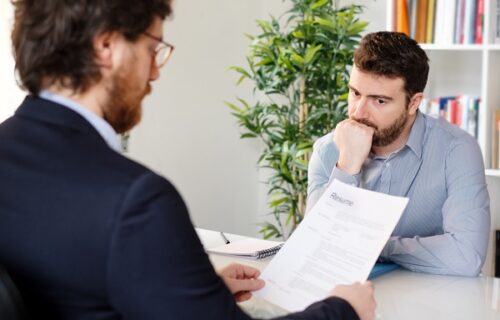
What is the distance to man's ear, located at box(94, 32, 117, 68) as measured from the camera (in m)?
1.08

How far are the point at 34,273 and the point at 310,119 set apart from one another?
8.54 ft

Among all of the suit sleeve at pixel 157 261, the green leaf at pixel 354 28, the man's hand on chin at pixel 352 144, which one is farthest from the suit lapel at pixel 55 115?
the green leaf at pixel 354 28

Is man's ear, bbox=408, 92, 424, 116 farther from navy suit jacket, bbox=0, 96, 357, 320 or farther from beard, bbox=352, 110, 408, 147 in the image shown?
navy suit jacket, bbox=0, 96, 357, 320

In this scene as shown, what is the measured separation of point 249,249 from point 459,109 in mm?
1674

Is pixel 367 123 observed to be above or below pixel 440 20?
below

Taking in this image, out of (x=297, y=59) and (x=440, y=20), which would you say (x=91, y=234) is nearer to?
(x=297, y=59)

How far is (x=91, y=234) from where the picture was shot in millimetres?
1006

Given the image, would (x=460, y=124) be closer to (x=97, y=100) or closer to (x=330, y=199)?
(x=330, y=199)

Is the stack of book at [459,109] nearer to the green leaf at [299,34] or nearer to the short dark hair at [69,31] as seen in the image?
the green leaf at [299,34]

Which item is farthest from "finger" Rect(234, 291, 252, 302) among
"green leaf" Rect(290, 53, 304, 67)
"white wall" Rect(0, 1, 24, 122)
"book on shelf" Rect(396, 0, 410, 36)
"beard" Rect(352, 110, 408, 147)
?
"book on shelf" Rect(396, 0, 410, 36)

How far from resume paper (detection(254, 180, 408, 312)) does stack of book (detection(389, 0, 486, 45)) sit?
1920mm

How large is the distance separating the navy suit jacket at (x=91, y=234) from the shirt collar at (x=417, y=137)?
1.34m

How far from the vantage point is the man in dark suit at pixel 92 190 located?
1.00 m

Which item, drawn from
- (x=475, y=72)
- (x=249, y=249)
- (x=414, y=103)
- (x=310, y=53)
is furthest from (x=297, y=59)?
(x=249, y=249)
